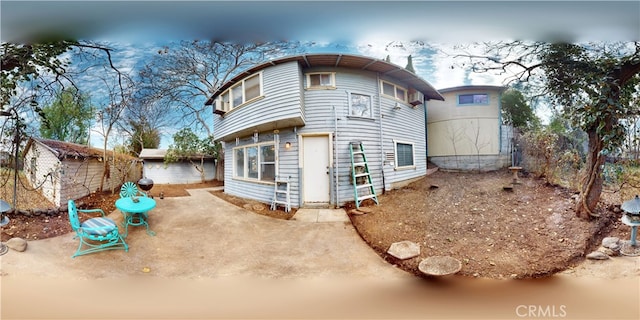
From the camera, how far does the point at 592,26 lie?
81.3 inches

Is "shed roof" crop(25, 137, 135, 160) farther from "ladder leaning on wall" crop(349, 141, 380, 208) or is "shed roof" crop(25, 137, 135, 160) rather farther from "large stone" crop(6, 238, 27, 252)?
"ladder leaning on wall" crop(349, 141, 380, 208)

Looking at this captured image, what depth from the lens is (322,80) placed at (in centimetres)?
388

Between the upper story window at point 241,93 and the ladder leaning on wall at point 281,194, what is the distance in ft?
4.98

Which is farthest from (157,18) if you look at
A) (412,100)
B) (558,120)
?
(558,120)

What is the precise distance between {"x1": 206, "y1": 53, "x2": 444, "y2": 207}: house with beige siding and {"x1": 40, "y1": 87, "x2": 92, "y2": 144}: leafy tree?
57.5 inches

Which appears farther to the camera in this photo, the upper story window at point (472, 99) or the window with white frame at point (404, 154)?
the upper story window at point (472, 99)

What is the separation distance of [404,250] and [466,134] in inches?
202

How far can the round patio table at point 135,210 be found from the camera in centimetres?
262

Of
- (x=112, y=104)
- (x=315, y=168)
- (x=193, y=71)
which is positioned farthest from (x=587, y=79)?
(x=112, y=104)

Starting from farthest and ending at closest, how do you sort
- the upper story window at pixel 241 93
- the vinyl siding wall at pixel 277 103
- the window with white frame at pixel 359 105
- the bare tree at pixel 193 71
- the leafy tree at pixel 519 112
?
the window with white frame at pixel 359 105
the leafy tree at pixel 519 112
the upper story window at pixel 241 93
the vinyl siding wall at pixel 277 103
the bare tree at pixel 193 71

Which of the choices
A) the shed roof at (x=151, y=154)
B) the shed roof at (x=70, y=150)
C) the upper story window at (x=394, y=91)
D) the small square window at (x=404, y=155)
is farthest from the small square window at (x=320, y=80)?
the shed roof at (x=70, y=150)

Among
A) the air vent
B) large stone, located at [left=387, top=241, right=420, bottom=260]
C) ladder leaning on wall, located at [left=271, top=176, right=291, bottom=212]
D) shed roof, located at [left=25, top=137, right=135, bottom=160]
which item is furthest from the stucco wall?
the air vent

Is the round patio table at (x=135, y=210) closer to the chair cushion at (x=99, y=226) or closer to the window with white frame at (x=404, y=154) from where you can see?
the chair cushion at (x=99, y=226)

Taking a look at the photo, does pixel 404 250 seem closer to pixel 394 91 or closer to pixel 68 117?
pixel 394 91
